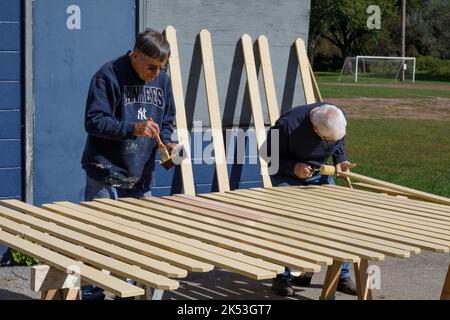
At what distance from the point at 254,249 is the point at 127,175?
1491 mm

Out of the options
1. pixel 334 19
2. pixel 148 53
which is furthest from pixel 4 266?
pixel 334 19

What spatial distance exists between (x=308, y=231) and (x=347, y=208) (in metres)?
0.76

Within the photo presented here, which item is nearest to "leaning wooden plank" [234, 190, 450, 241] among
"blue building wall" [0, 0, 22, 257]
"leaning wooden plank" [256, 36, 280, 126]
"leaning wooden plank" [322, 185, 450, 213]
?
"leaning wooden plank" [322, 185, 450, 213]

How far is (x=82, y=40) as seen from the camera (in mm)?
6156

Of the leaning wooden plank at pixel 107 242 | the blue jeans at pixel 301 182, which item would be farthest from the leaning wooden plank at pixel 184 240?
the blue jeans at pixel 301 182

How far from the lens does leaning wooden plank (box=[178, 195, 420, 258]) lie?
3.71m

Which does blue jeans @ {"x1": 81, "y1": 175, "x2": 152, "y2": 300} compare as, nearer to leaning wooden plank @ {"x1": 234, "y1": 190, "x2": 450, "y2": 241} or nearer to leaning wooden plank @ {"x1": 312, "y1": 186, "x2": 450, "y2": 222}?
leaning wooden plank @ {"x1": 234, "y1": 190, "x2": 450, "y2": 241}

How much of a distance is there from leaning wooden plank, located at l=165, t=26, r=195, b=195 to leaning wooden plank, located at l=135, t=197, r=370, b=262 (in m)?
1.34

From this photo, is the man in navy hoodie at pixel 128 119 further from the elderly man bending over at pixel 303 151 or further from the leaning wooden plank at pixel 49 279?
the leaning wooden plank at pixel 49 279

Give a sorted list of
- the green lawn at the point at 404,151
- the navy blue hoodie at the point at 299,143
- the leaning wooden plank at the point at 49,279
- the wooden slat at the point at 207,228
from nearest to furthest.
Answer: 1. the leaning wooden plank at the point at 49,279
2. the wooden slat at the point at 207,228
3. the navy blue hoodie at the point at 299,143
4. the green lawn at the point at 404,151

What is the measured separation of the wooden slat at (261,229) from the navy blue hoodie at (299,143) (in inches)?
38.7

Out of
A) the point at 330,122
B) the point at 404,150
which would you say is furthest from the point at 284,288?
the point at 404,150

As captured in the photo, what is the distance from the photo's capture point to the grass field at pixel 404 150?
11352mm
